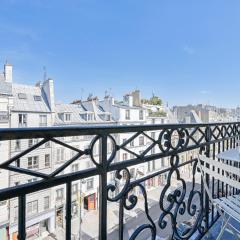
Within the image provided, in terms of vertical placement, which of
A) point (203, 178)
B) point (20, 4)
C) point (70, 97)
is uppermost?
point (20, 4)

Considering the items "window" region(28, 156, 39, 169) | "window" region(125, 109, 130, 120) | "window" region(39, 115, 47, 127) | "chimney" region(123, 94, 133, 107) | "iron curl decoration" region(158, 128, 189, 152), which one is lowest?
"window" region(28, 156, 39, 169)

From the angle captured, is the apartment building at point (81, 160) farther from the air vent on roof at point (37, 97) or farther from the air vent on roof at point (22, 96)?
the air vent on roof at point (22, 96)

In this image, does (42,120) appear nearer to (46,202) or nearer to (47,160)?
(47,160)

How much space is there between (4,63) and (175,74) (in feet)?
58.9

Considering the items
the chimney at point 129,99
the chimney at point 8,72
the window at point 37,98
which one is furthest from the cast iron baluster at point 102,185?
the chimney at point 129,99

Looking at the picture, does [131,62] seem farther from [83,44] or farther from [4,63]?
[4,63]

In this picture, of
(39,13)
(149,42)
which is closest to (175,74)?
(149,42)

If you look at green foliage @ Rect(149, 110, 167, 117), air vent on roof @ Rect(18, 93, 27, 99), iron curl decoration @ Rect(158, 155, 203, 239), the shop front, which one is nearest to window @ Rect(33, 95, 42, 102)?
→ air vent on roof @ Rect(18, 93, 27, 99)

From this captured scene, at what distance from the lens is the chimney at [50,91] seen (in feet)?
42.6

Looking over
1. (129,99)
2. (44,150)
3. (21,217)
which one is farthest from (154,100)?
(21,217)

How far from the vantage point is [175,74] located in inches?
1005

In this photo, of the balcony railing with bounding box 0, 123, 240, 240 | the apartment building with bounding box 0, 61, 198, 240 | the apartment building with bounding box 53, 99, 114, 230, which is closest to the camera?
the balcony railing with bounding box 0, 123, 240, 240

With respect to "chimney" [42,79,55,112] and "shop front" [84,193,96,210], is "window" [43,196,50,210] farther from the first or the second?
"chimney" [42,79,55,112]

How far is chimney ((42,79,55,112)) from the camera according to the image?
13.0 meters
